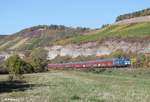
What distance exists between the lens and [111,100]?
22.3m

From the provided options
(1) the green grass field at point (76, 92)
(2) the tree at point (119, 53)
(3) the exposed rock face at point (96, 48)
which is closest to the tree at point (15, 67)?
(1) the green grass field at point (76, 92)

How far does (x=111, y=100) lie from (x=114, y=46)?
94.5 m

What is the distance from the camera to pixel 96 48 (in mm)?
124562

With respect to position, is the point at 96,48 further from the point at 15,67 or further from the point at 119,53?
the point at 15,67

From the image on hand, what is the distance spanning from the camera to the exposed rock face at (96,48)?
105m

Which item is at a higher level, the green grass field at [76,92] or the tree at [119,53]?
the tree at [119,53]

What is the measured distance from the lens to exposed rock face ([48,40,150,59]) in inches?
4139

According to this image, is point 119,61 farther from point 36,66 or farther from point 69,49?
point 69,49

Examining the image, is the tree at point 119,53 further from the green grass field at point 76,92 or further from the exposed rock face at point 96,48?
the green grass field at point 76,92

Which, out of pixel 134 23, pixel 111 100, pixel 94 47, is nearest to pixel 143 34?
pixel 94 47

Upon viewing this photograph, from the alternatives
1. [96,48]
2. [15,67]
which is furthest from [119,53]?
[15,67]

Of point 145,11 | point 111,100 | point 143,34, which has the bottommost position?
point 111,100

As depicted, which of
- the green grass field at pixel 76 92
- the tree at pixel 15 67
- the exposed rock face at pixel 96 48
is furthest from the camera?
the exposed rock face at pixel 96 48

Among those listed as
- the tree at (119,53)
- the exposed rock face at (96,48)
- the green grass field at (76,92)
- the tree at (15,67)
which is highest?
the exposed rock face at (96,48)
